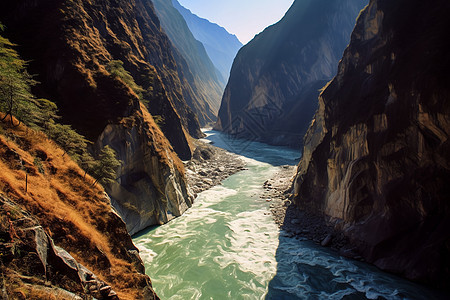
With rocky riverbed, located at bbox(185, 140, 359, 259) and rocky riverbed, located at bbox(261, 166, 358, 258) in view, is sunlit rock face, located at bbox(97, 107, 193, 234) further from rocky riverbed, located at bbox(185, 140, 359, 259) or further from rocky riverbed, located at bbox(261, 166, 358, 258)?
rocky riverbed, located at bbox(261, 166, 358, 258)

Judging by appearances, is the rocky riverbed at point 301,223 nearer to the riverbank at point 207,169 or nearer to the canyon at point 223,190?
the canyon at point 223,190

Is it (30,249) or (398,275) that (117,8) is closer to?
(30,249)

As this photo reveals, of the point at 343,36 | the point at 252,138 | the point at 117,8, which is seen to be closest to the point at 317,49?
the point at 343,36

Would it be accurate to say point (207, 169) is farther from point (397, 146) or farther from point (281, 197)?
point (397, 146)

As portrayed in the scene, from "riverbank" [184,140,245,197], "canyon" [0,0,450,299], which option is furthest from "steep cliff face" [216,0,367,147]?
"canyon" [0,0,450,299]

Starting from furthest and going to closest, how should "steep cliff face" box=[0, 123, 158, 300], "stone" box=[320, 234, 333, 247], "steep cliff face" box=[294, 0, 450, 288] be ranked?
1. "stone" box=[320, 234, 333, 247]
2. "steep cliff face" box=[294, 0, 450, 288]
3. "steep cliff face" box=[0, 123, 158, 300]

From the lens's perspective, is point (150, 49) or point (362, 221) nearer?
point (362, 221)

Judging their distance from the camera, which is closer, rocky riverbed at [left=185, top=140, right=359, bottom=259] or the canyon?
the canyon
